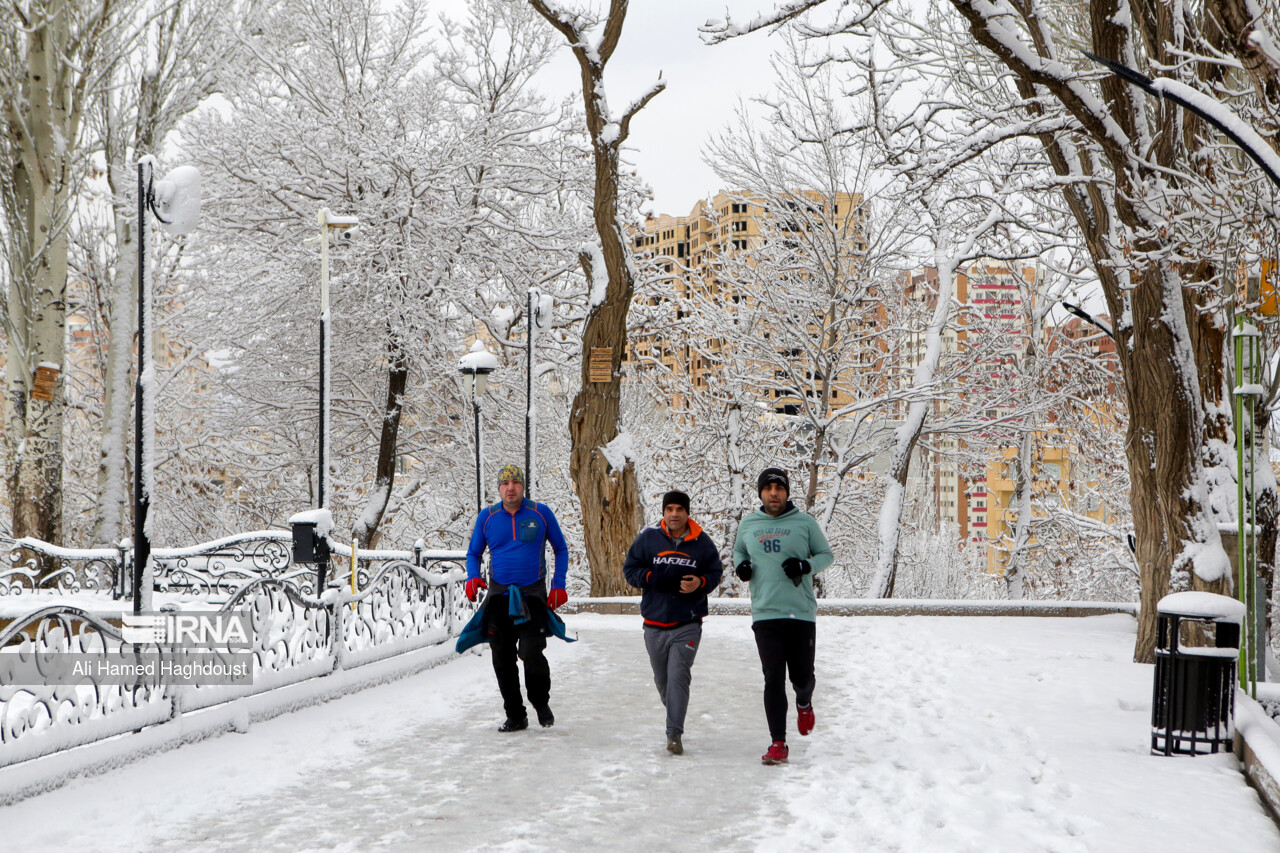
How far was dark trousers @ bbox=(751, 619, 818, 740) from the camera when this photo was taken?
23.6 ft

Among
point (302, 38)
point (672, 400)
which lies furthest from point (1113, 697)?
point (302, 38)

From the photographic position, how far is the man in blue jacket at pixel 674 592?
7477 mm

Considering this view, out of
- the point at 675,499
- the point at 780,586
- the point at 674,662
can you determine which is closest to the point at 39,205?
the point at 675,499

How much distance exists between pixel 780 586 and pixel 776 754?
1048 millimetres

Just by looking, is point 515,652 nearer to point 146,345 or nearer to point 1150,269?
point 146,345

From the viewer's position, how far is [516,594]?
8320 mm

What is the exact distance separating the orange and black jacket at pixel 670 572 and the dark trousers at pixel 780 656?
48 centimetres

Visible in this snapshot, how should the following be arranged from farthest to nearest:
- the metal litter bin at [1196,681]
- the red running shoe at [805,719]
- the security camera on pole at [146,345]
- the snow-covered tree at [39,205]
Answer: the snow-covered tree at [39,205] < the security camera on pole at [146,345] < the red running shoe at [805,719] < the metal litter bin at [1196,681]

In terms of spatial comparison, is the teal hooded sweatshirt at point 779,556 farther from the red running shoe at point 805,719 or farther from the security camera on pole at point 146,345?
the security camera on pole at point 146,345

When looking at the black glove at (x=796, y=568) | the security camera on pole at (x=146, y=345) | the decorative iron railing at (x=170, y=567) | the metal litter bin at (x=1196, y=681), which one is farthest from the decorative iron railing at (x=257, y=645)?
the metal litter bin at (x=1196, y=681)

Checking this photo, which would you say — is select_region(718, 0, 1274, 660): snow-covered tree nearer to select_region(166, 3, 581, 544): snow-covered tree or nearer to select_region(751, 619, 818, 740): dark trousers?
select_region(751, 619, 818, 740): dark trousers

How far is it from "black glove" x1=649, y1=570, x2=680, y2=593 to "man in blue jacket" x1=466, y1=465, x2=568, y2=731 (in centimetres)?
93

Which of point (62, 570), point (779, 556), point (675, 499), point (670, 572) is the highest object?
point (675, 499)

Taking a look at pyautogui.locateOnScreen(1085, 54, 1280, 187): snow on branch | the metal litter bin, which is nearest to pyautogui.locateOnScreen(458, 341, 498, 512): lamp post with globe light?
the metal litter bin
